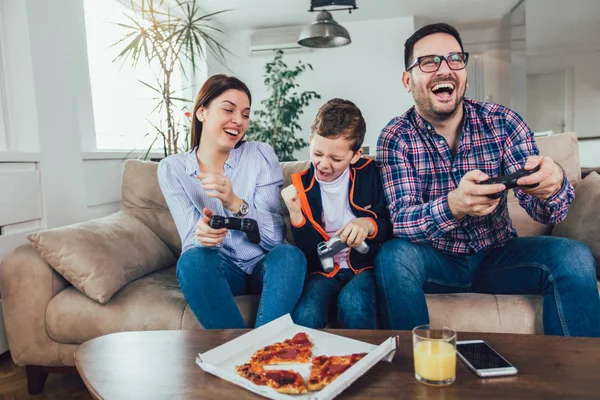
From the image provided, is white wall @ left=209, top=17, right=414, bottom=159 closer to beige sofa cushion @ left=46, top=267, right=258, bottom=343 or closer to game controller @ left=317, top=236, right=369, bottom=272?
game controller @ left=317, top=236, right=369, bottom=272

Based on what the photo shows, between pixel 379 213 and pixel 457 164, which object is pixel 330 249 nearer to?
pixel 379 213

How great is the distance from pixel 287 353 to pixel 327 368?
0.33 feet

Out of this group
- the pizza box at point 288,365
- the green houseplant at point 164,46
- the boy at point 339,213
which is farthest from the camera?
the green houseplant at point 164,46

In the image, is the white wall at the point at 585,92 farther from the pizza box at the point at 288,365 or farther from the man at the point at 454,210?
the pizza box at the point at 288,365

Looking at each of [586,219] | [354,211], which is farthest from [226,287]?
[586,219]

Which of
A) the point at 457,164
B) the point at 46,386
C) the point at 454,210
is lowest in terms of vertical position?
the point at 46,386

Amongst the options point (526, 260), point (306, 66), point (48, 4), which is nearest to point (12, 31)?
point (48, 4)

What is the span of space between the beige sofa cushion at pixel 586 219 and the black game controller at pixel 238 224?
3.61 ft

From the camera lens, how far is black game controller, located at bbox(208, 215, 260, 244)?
4.37ft

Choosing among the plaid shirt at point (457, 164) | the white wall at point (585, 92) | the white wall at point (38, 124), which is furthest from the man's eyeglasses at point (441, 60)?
the white wall at point (585, 92)

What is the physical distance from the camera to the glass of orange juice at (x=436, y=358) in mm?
733

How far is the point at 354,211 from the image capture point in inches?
60.9

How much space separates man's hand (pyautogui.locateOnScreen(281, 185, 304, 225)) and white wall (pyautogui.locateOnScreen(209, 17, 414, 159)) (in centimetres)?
399

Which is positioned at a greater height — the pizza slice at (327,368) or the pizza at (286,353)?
the pizza slice at (327,368)
